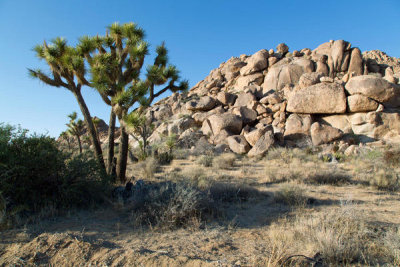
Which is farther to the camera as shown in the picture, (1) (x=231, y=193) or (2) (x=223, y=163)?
(2) (x=223, y=163)

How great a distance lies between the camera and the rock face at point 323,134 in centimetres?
1586

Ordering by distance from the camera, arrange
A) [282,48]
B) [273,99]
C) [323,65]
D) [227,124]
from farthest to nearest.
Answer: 1. [282,48]
2. [323,65]
3. [273,99]
4. [227,124]

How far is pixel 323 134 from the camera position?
16016 mm

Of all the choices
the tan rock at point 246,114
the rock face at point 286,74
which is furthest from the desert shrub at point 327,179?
the rock face at point 286,74

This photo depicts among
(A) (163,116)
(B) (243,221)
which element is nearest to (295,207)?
(B) (243,221)

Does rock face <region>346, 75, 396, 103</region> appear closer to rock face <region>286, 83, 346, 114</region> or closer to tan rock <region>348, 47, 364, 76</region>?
rock face <region>286, 83, 346, 114</region>

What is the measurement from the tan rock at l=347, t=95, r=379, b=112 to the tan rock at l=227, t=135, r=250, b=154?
812 cm

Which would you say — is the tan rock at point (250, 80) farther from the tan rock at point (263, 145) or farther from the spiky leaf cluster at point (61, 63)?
the spiky leaf cluster at point (61, 63)

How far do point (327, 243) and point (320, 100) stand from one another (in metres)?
17.3

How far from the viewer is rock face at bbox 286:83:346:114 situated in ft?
58.0

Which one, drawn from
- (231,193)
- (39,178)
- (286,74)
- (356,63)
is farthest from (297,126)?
(39,178)

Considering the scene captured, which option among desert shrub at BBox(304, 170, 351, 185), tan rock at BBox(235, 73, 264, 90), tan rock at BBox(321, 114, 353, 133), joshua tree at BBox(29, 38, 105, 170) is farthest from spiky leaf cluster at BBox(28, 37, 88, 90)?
tan rock at BBox(235, 73, 264, 90)

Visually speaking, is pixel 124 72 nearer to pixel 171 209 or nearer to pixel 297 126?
pixel 171 209

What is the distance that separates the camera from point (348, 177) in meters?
7.84
